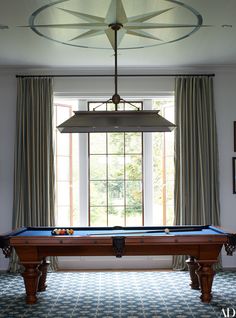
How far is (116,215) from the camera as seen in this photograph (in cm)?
768

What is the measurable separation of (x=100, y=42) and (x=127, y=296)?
→ 317 centimetres

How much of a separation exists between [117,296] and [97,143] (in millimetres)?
2917

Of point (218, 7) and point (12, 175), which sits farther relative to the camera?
point (12, 175)

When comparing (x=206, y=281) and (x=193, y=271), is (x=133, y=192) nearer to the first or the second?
(x=193, y=271)

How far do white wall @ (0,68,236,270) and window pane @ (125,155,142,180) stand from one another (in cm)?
105

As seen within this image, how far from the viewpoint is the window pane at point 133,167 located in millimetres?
7688

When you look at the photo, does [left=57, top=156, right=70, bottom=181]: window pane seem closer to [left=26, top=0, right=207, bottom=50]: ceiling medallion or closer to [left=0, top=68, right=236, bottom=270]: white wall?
[left=0, top=68, right=236, bottom=270]: white wall

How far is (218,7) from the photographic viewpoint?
4844mm

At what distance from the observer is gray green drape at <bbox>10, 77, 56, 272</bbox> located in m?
7.16

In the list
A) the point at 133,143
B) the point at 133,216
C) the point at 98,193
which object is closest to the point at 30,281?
the point at 98,193

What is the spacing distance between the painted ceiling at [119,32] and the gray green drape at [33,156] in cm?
48

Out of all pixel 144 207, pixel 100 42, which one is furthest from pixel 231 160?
pixel 100 42

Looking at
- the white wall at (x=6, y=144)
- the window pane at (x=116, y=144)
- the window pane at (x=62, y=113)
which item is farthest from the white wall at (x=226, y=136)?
the white wall at (x=6, y=144)

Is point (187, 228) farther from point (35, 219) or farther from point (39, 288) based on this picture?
point (35, 219)
